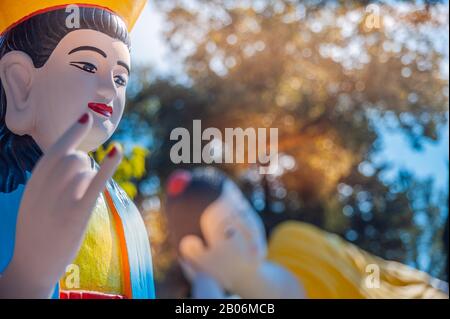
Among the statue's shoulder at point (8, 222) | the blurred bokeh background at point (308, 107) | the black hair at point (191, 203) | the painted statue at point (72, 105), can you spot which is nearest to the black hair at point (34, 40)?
the painted statue at point (72, 105)

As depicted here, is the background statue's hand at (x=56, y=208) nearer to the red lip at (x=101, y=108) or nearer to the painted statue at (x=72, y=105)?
the painted statue at (x=72, y=105)

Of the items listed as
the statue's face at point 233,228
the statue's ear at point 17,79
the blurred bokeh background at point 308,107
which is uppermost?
the blurred bokeh background at point 308,107

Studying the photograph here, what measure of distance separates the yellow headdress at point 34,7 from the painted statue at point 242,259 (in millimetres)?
2520

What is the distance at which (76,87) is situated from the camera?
6.59ft

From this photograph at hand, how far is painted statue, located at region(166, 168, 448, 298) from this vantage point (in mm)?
4629

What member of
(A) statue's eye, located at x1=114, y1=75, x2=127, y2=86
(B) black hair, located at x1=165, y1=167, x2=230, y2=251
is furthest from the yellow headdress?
(B) black hair, located at x1=165, y1=167, x2=230, y2=251

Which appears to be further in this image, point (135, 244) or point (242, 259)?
point (242, 259)

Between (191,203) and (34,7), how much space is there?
2.67 metres

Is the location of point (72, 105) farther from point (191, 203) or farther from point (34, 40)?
point (191, 203)

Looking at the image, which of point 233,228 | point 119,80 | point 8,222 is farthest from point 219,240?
point 8,222

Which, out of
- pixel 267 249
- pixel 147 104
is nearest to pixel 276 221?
pixel 147 104

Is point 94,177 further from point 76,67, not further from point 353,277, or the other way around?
point 353,277

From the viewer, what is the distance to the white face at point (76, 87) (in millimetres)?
2008
